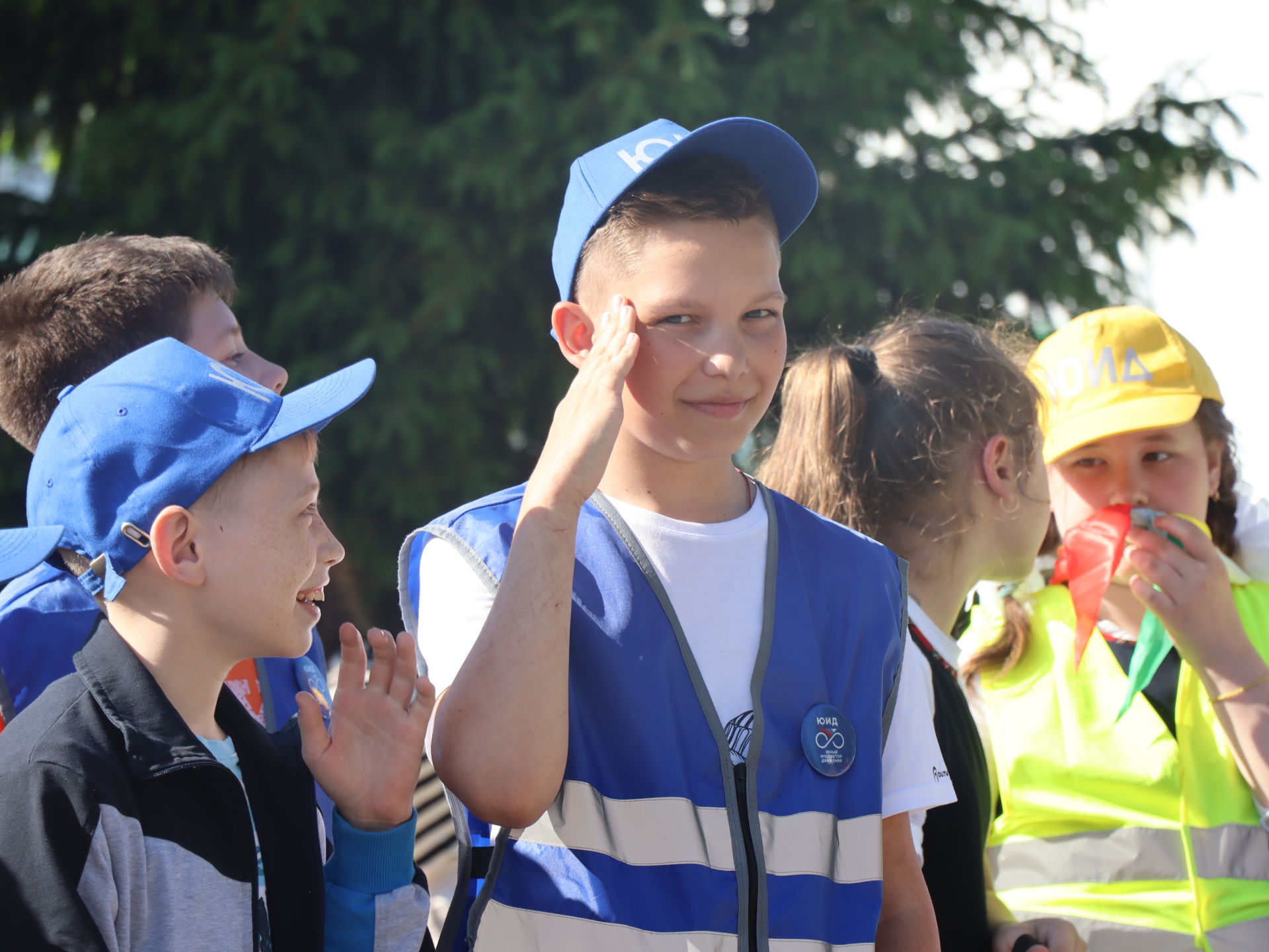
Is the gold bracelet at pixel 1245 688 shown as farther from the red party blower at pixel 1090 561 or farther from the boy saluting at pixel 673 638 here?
the boy saluting at pixel 673 638

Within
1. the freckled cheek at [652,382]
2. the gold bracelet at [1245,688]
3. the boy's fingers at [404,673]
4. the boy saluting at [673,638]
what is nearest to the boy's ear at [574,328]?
the boy saluting at [673,638]

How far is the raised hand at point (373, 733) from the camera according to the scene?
1.73m

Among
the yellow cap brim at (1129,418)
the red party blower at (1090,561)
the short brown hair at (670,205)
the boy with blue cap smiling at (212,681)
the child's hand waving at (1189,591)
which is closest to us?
the boy with blue cap smiling at (212,681)

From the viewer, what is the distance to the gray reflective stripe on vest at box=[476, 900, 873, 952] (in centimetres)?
163

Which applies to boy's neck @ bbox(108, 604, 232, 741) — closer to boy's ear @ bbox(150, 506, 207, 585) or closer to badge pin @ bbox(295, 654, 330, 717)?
boy's ear @ bbox(150, 506, 207, 585)

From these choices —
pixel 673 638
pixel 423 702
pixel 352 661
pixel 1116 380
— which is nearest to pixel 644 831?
pixel 673 638

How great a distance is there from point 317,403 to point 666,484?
0.59 metres

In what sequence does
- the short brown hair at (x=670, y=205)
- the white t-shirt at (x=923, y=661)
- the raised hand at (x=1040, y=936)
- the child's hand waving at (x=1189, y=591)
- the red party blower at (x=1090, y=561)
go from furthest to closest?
the red party blower at (x=1090, y=561) < the child's hand waving at (x=1189, y=591) < the raised hand at (x=1040, y=936) < the white t-shirt at (x=923, y=661) < the short brown hair at (x=670, y=205)

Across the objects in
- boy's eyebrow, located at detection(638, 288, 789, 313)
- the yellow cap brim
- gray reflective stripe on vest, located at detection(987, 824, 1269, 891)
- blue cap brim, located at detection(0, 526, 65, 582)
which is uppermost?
boy's eyebrow, located at detection(638, 288, 789, 313)

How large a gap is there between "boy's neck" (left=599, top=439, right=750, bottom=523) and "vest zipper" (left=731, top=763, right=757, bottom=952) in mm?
432

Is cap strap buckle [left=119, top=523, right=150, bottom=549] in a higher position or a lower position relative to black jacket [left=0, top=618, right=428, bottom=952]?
higher

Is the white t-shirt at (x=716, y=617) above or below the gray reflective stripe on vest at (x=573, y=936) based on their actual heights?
above

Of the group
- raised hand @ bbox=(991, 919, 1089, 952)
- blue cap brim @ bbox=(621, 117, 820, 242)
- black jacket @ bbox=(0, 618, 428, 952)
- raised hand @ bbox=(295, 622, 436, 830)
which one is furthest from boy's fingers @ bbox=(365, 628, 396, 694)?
raised hand @ bbox=(991, 919, 1089, 952)

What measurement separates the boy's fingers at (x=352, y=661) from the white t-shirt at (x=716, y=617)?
0.34 feet
